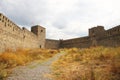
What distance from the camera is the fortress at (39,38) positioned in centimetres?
1459

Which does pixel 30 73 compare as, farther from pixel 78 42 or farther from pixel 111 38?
pixel 78 42

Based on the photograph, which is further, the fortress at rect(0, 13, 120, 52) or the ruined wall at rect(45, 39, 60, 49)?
the ruined wall at rect(45, 39, 60, 49)

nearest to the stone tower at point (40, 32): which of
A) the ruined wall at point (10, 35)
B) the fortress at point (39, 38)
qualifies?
the fortress at point (39, 38)

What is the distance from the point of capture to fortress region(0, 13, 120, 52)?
47.9 ft

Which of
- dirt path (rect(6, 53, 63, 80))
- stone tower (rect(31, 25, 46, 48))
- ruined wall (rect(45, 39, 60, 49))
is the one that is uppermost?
stone tower (rect(31, 25, 46, 48))

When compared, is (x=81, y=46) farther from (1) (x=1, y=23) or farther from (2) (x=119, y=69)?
(2) (x=119, y=69)

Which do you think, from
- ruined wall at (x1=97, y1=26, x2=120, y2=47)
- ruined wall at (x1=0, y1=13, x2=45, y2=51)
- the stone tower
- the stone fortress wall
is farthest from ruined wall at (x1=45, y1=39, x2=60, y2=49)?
ruined wall at (x1=0, y1=13, x2=45, y2=51)

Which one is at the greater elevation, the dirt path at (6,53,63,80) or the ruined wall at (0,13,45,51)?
the ruined wall at (0,13,45,51)

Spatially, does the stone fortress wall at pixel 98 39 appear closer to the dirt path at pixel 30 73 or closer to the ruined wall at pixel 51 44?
the ruined wall at pixel 51 44

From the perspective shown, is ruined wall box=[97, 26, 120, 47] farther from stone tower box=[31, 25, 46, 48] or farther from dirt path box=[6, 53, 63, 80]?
dirt path box=[6, 53, 63, 80]

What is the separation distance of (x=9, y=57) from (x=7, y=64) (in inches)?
44.0

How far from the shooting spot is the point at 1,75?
768 cm

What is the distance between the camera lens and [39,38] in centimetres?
2948

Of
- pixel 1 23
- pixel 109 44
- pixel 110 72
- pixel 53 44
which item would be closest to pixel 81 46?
pixel 53 44
